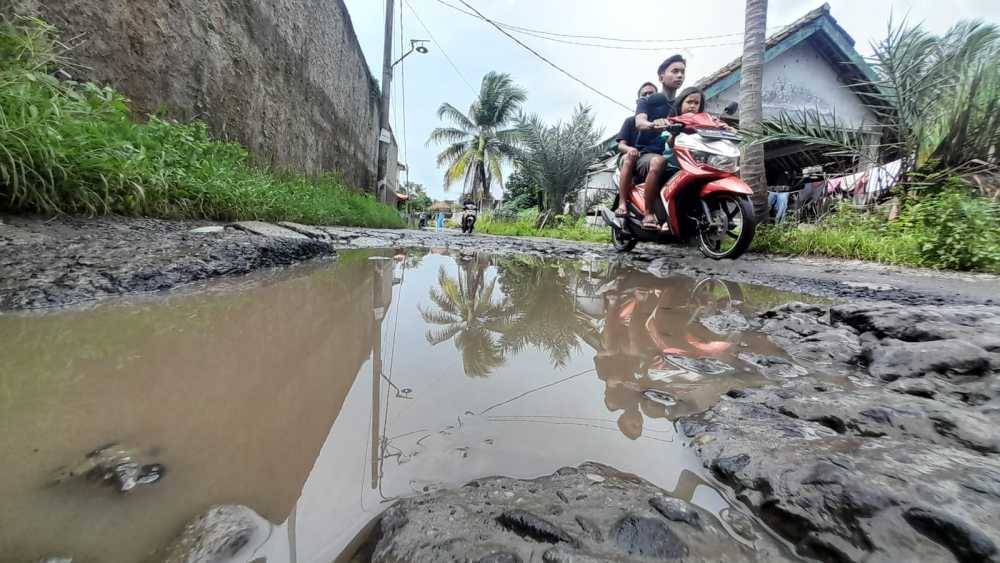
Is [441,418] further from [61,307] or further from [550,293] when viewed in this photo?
[550,293]

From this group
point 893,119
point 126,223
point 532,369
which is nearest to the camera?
point 532,369

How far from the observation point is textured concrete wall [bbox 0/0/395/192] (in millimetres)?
2566

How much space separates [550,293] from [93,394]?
180 cm

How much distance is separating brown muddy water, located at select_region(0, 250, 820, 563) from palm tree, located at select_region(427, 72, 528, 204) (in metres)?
18.4

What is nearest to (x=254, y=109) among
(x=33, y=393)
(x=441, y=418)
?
(x=33, y=393)

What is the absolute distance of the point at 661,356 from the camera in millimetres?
1138

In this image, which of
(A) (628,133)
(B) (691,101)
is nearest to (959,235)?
(B) (691,101)

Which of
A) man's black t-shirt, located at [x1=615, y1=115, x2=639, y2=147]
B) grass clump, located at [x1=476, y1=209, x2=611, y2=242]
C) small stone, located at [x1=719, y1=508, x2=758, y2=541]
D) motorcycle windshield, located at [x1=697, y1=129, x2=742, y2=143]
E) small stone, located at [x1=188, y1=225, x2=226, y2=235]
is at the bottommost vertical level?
small stone, located at [x1=719, y1=508, x2=758, y2=541]

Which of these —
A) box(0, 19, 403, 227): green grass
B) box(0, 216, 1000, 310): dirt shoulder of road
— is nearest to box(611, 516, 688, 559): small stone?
box(0, 216, 1000, 310): dirt shoulder of road

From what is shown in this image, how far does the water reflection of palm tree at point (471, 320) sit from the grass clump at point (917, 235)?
3.10 meters

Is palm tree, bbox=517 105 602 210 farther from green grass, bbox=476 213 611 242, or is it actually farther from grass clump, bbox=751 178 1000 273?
grass clump, bbox=751 178 1000 273

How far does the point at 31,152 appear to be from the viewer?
1.63 m

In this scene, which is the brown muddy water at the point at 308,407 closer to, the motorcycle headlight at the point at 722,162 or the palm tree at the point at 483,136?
the motorcycle headlight at the point at 722,162

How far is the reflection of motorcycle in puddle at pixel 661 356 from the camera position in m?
0.84
